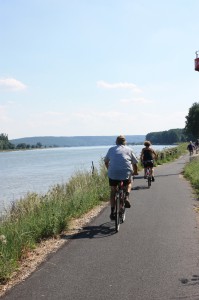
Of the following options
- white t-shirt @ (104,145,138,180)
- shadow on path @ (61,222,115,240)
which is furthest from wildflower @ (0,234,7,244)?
white t-shirt @ (104,145,138,180)

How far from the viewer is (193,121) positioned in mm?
98875

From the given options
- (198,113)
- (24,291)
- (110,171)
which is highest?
(198,113)

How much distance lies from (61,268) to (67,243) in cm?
156

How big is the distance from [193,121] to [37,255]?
Result: 95.4 meters

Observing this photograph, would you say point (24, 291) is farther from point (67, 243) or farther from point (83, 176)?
point (83, 176)

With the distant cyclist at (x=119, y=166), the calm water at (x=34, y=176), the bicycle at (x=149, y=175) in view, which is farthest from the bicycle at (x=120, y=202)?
the bicycle at (x=149, y=175)

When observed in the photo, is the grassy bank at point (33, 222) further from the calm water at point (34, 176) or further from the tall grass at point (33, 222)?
the calm water at point (34, 176)

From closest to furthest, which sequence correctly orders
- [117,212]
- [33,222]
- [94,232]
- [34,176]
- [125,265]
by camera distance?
[125,265]
[33,222]
[94,232]
[117,212]
[34,176]

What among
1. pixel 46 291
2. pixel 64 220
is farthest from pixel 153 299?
pixel 64 220

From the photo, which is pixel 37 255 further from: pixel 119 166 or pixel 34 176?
pixel 34 176

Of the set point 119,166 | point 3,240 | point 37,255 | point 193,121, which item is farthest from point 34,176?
point 193,121

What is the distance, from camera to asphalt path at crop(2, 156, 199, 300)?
503 centimetres

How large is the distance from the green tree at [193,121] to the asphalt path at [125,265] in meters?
90.7

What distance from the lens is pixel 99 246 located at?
7.28m
